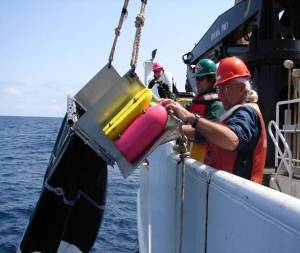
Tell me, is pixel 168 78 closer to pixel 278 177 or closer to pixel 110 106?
pixel 278 177

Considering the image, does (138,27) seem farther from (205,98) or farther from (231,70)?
(231,70)

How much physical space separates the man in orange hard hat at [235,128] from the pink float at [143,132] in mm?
97

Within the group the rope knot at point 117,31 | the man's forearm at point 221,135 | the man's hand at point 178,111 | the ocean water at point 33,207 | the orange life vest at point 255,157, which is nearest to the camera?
the man's forearm at point 221,135

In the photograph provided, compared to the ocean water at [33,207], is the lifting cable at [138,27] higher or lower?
higher

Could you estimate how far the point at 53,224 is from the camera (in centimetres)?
369

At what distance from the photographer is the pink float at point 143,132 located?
2.68 metres

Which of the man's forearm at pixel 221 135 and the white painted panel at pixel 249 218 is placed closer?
the white painted panel at pixel 249 218

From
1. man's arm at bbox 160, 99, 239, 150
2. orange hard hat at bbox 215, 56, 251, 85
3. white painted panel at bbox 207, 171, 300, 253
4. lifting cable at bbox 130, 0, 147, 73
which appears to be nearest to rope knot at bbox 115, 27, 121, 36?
lifting cable at bbox 130, 0, 147, 73

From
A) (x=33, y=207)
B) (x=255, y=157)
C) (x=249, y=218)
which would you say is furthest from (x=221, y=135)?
(x=33, y=207)

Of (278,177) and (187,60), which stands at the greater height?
(187,60)

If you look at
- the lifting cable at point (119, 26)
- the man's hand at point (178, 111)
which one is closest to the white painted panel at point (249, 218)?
the man's hand at point (178, 111)

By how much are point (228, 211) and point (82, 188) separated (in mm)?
2183

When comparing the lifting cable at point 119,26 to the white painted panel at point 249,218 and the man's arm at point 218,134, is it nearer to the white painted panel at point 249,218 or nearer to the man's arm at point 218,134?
the man's arm at point 218,134


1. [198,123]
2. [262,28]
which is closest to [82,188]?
[198,123]
